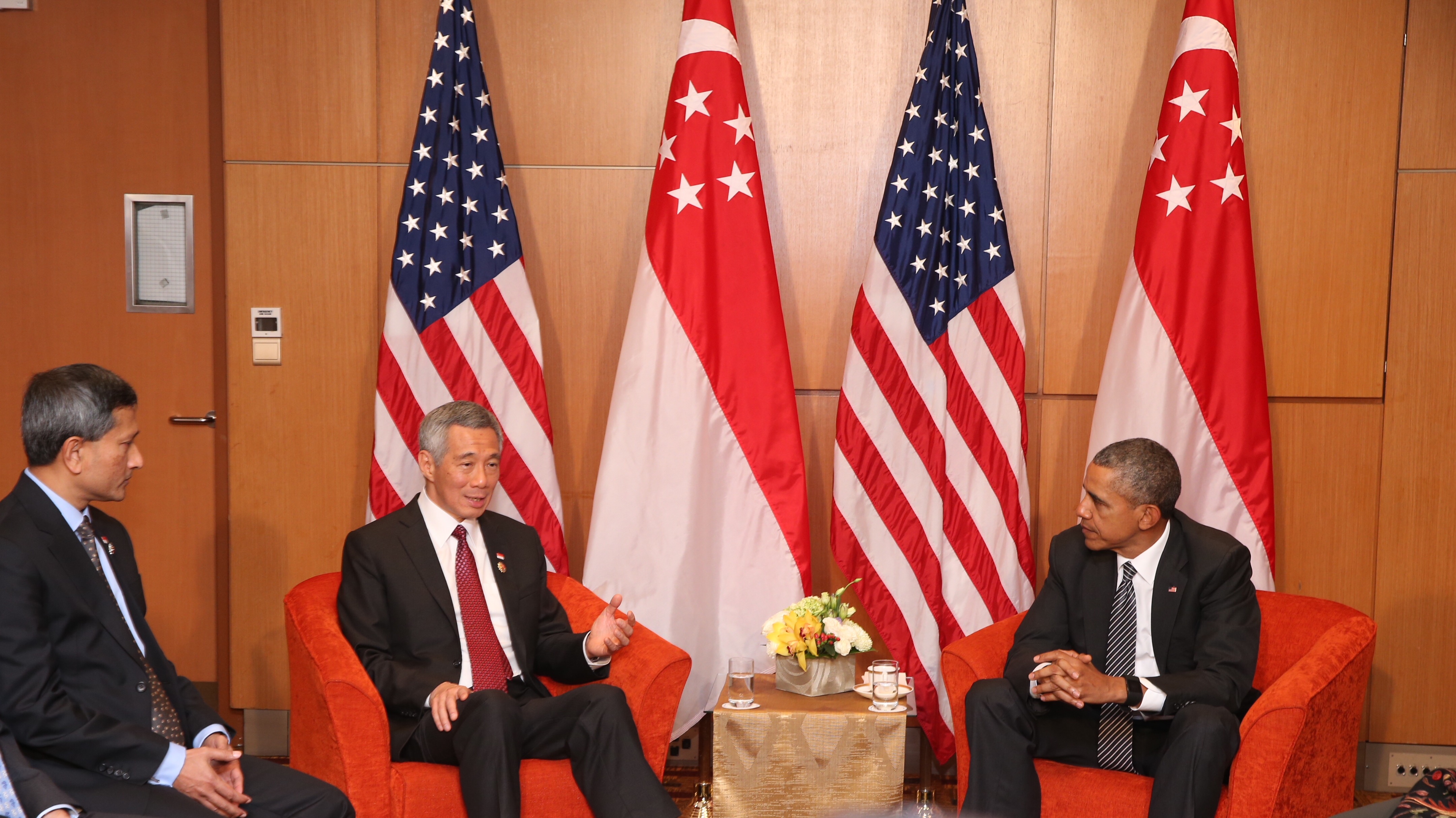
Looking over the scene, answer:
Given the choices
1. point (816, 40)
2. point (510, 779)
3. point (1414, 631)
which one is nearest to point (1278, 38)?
point (816, 40)

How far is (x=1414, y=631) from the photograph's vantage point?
4219mm

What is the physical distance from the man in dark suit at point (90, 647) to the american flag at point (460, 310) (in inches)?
52.4

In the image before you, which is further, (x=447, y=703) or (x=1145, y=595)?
(x=1145, y=595)

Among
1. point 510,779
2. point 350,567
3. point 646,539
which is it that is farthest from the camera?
point 646,539

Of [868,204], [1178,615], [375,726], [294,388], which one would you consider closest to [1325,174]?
[868,204]

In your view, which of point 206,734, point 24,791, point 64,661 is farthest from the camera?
point 206,734

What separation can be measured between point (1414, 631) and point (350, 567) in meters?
3.79

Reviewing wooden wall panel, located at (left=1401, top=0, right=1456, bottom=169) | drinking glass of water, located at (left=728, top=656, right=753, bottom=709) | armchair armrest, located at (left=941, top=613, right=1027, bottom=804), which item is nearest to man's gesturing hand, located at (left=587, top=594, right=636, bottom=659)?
drinking glass of water, located at (left=728, top=656, right=753, bottom=709)

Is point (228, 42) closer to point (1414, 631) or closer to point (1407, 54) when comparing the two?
point (1407, 54)

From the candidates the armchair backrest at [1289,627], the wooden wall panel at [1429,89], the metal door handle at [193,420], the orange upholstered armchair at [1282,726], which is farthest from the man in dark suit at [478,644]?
the wooden wall panel at [1429,89]

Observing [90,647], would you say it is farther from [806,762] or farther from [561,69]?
[561,69]

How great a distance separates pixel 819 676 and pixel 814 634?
0.40 ft

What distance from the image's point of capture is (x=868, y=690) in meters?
3.26

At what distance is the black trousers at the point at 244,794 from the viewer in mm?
2432
